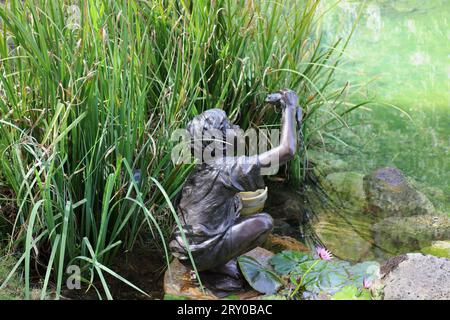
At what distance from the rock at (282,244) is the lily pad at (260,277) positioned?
0.47 m

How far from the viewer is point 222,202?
263 cm

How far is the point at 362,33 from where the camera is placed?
739 cm

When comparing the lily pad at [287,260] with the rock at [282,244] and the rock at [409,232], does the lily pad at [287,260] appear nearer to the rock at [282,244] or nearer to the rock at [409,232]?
the rock at [282,244]

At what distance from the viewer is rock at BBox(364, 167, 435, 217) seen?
3.79m

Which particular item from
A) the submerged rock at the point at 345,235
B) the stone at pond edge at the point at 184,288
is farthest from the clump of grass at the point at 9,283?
the submerged rock at the point at 345,235

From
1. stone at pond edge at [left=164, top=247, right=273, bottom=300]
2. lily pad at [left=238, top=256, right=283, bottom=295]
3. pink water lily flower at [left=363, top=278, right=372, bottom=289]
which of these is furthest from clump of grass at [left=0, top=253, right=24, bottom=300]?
pink water lily flower at [left=363, top=278, right=372, bottom=289]

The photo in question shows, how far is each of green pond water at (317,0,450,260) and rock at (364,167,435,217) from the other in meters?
0.11

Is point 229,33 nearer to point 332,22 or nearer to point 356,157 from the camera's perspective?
point 356,157

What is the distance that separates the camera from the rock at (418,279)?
2455 millimetres

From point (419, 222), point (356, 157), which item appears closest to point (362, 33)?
point (356, 157)

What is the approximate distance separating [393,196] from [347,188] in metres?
0.31

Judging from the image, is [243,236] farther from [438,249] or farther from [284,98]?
[438,249]

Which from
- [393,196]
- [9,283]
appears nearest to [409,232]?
[393,196]

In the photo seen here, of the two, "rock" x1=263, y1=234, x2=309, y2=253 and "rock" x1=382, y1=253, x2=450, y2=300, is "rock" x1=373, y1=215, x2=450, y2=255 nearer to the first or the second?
"rock" x1=263, y1=234, x2=309, y2=253
